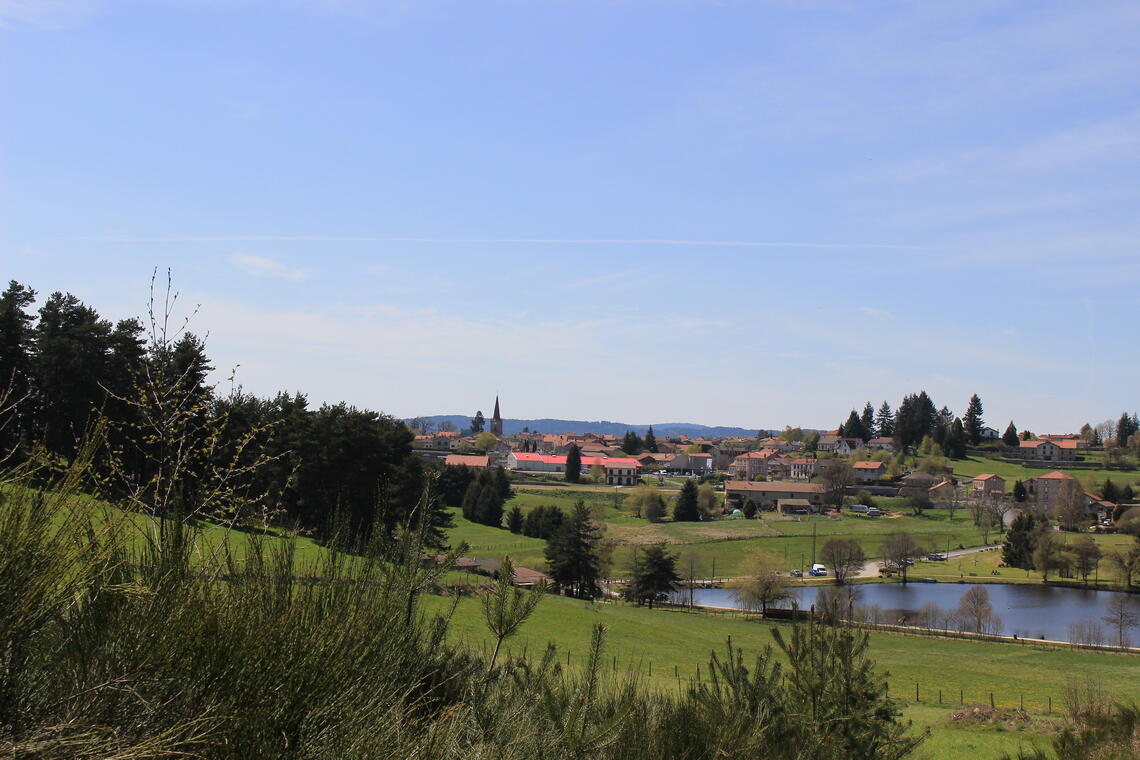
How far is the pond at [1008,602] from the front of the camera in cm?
4794

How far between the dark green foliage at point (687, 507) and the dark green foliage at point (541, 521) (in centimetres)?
1986

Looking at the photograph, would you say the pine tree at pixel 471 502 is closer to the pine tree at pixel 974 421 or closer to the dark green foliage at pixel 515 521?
the dark green foliage at pixel 515 521

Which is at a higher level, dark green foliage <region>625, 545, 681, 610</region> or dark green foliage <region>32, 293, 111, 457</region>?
dark green foliage <region>32, 293, 111, 457</region>

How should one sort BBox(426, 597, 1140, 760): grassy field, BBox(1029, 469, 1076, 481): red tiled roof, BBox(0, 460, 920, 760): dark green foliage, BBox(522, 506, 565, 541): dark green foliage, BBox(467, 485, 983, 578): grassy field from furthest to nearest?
BBox(1029, 469, 1076, 481): red tiled roof
BBox(522, 506, 565, 541): dark green foliage
BBox(467, 485, 983, 578): grassy field
BBox(426, 597, 1140, 760): grassy field
BBox(0, 460, 920, 760): dark green foliage

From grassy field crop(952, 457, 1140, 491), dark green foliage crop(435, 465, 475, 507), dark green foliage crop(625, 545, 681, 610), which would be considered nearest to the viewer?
dark green foliage crop(625, 545, 681, 610)

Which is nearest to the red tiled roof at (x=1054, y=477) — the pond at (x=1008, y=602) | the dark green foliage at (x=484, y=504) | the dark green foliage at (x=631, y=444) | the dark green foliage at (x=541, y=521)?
the pond at (x=1008, y=602)

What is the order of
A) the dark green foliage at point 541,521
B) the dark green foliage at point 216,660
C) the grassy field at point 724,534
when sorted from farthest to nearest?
the dark green foliage at point 541,521
the grassy field at point 724,534
the dark green foliage at point 216,660

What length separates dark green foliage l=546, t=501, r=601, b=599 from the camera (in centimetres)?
4784

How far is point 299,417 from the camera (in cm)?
3559

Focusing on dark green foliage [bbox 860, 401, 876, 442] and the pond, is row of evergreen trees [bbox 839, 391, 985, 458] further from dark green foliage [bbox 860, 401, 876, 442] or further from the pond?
the pond

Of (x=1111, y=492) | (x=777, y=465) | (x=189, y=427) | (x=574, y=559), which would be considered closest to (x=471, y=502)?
(x=574, y=559)

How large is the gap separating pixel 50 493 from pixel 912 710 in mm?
24217

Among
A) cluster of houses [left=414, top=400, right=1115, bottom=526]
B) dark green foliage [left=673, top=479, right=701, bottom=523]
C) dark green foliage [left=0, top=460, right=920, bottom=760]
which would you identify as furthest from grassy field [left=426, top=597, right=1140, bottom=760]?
cluster of houses [left=414, top=400, right=1115, bottom=526]

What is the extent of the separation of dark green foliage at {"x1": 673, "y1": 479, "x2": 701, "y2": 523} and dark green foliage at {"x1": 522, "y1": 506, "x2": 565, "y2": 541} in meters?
19.9
